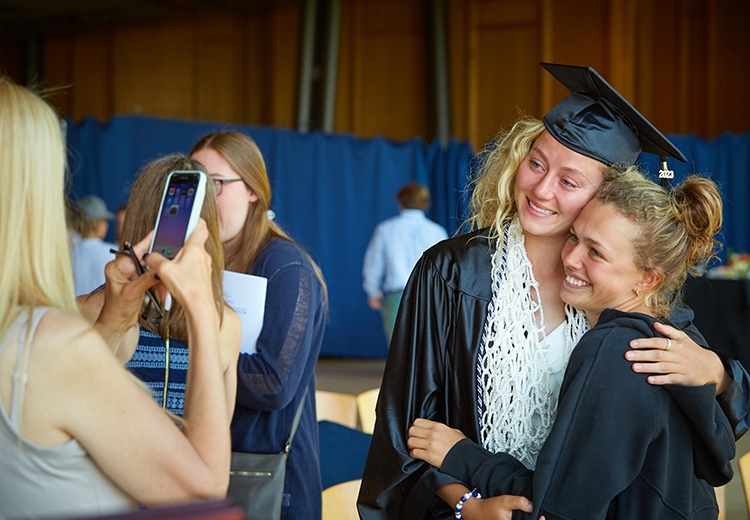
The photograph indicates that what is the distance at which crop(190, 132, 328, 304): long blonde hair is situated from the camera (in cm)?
214

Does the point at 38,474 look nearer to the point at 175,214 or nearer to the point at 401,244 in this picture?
the point at 175,214

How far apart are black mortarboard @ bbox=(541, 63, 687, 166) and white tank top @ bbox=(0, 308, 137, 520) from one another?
1.13 m

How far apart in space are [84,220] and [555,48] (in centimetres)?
638

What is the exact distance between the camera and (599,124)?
1677mm

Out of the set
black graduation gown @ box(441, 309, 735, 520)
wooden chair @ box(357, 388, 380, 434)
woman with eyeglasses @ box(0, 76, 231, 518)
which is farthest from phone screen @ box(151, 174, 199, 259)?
wooden chair @ box(357, 388, 380, 434)

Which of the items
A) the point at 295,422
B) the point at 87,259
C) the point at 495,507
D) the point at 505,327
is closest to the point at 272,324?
the point at 295,422

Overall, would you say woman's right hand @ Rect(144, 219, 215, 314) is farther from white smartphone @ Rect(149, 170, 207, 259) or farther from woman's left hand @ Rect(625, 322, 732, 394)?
woman's left hand @ Rect(625, 322, 732, 394)

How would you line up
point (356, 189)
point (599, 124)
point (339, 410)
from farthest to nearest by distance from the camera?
point (356, 189) < point (339, 410) < point (599, 124)

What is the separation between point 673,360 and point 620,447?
198 millimetres

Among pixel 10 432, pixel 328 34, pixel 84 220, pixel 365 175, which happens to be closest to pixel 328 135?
pixel 365 175

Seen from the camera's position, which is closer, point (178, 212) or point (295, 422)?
point (178, 212)

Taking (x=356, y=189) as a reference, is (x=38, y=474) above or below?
below

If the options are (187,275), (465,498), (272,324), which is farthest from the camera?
(272,324)

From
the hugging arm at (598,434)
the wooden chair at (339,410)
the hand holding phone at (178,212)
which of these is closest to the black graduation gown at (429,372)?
the hugging arm at (598,434)
